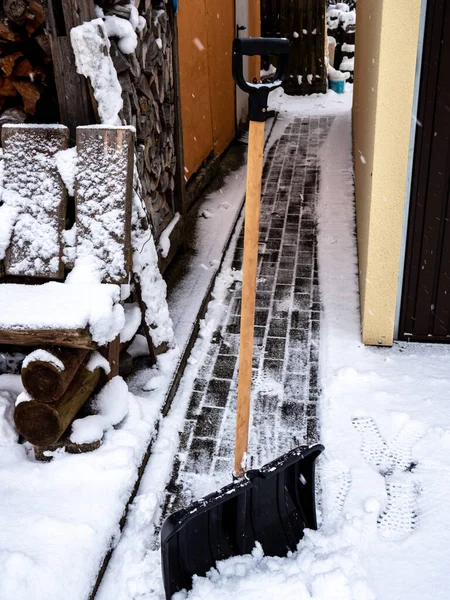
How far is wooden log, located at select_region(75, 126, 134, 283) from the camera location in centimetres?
381

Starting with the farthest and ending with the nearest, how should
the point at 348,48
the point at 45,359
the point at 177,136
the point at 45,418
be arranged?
the point at 348,48 < the point at 177,136 < the point at 45,418 < the point at 45,359

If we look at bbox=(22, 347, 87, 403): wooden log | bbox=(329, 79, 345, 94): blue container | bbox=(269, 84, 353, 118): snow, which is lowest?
bbox=(269, 84, 353, 118): snow

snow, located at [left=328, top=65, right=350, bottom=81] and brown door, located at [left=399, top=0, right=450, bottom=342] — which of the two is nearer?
brown door, located at [left=399, top=0, right=450, bottom=342]

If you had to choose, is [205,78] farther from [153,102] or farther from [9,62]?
[9,62]

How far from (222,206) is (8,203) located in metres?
3.72

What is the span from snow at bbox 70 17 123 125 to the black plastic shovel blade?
2.40 m

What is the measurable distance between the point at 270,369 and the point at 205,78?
15.3ft

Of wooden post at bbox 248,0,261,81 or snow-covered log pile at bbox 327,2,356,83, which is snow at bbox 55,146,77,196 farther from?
snow-covered log pile at bbox 327,2,356,83

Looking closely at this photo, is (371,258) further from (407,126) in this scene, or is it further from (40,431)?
(40,431)

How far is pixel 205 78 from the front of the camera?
7840mm

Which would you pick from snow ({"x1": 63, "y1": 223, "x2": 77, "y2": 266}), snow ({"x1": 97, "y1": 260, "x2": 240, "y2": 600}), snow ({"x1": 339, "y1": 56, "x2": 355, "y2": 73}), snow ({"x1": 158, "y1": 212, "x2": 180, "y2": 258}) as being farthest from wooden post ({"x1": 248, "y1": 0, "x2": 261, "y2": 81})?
snow ({"x1": 97, "y1": 260, "x2": 240, "y2": 600})

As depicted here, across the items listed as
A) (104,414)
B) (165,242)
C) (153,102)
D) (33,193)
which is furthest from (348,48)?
(104,414)

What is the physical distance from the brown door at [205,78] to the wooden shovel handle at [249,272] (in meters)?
4.37

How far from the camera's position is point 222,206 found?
24.1ft
